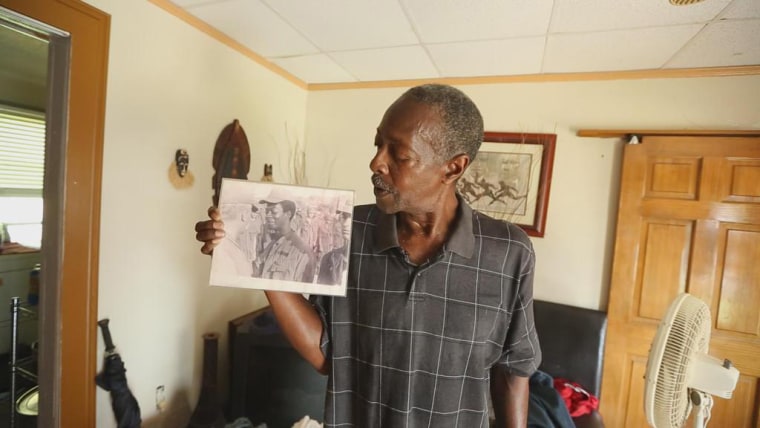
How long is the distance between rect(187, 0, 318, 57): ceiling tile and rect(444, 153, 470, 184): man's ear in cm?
129

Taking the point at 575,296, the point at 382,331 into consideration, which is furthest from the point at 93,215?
the point at 575,296

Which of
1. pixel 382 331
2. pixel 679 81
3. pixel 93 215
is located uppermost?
pixel 679 81

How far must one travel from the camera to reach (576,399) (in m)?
1.78

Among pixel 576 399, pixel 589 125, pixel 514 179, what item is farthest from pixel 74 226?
pixel 589 125

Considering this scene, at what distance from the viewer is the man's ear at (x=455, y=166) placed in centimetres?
73

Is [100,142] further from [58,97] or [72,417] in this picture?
[72,417]

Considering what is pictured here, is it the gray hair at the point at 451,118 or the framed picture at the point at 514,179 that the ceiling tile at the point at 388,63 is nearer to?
the framed picture at the point at 514,179

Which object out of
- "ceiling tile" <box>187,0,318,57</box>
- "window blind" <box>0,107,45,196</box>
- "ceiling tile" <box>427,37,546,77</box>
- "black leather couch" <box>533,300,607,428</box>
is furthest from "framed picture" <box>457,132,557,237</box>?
"window blind" <box>0,107,45,196</box>

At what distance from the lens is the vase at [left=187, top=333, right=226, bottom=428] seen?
1.68 m

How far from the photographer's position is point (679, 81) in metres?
1.88

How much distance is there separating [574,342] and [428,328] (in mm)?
1628

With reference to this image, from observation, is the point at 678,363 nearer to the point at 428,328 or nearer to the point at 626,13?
the point at 428,328

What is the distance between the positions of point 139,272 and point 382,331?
4.40ft

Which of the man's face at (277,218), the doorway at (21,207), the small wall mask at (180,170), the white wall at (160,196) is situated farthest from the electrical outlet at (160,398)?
the man's face at (277,218)
